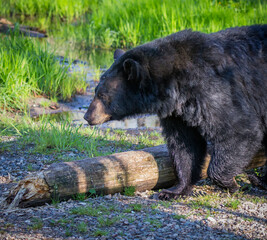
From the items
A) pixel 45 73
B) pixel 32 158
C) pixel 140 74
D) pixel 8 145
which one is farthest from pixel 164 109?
pixel 45 73

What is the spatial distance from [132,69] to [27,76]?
449 cm

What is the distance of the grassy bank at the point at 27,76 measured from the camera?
7719mm

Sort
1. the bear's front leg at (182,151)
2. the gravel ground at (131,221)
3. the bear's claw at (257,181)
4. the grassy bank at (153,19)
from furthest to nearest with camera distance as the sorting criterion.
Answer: the grassy bank at (153,19) → the bear's claw at (257,181) → the bear's front leg at (182,151) → the gravel ground at (131,221)

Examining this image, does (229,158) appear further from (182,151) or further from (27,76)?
(27,76)

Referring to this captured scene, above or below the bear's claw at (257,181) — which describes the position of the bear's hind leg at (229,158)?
above

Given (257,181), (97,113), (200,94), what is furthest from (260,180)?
(97,113)

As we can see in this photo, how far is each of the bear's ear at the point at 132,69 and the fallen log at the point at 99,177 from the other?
0.87 meters

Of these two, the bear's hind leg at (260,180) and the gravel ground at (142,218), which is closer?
the gravel ground at (142,218)

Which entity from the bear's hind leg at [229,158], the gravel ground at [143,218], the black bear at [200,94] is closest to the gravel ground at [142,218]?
the gravel ground at [143,218]

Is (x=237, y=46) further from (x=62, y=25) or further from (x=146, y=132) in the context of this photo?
(x=62, y=25)

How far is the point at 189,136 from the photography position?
15.2 ft

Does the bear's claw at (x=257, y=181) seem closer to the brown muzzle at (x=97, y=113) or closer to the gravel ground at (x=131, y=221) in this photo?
the gravel ground at (x=131, y=221)

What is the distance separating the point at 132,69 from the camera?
4.36 metres

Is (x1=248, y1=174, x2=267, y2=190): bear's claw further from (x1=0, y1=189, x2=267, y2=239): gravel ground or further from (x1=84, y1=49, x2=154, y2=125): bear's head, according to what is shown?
(x1=84, y1=49, x2=154, y2=125): bear's head
